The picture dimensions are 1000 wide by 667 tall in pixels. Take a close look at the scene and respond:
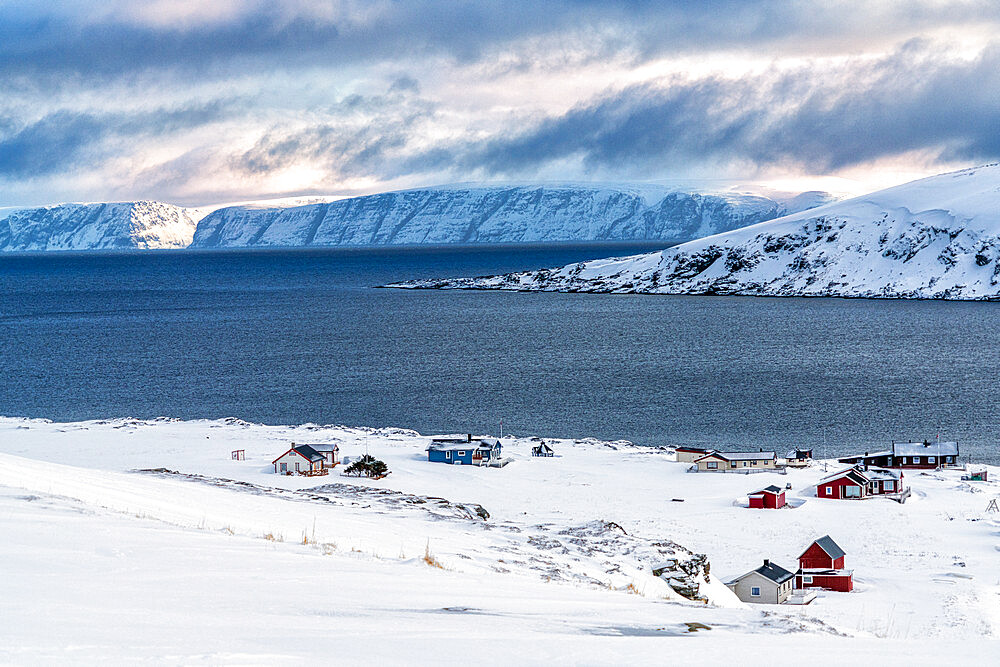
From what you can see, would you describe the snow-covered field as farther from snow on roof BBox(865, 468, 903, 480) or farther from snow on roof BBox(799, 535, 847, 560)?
snow on roof BBox(865, 468, 903, 480)

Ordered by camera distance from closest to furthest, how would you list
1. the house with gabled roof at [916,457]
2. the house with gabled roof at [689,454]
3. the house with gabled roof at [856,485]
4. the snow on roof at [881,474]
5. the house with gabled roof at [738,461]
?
the house with gabled roof at [856,485]
the snow on roof at [881,474]
the house with gabled roof at [738,461]
the house with gabled roof at [689,454]
the house with gabled roof at [916,457]

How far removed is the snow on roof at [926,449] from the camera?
161 feet

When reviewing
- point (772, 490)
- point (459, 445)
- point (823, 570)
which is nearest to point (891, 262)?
point (459, 445)

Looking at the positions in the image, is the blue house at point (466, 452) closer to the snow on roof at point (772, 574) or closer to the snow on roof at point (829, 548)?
the snow on roof at point (829, 548)

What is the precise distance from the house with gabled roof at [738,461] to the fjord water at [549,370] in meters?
7.49

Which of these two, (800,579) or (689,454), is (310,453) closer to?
(689,454)

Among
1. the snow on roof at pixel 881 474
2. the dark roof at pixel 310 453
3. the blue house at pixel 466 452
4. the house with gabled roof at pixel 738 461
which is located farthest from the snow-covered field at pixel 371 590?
the dark roof at pixel 310 453

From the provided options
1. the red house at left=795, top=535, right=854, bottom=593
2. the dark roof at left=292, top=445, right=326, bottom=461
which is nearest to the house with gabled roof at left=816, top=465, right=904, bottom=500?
the red house at left=795, top=535, right=854, bottom=593

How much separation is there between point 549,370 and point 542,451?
112 feet

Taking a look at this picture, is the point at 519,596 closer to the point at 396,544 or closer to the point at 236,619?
the point at 236,619

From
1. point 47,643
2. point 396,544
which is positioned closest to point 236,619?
point 47,643

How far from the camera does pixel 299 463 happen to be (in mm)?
42781

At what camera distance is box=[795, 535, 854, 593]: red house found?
89.6 feet

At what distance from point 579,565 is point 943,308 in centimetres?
14964
